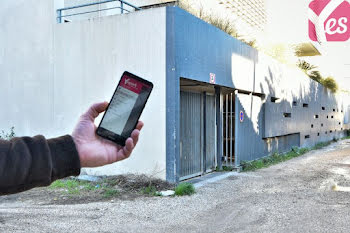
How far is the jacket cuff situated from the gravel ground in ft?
12.8

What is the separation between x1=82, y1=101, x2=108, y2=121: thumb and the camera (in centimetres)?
212

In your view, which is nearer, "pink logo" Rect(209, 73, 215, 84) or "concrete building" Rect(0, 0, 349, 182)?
"concrete building" Rect(0, 0, 349, 182)

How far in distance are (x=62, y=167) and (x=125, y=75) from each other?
2.44 feet

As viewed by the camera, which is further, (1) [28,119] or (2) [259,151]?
(2) [259,151]

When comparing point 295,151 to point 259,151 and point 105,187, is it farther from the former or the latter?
point 105,187

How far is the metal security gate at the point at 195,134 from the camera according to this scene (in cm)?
972

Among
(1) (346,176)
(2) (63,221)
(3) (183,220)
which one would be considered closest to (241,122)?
(1) (346,176)

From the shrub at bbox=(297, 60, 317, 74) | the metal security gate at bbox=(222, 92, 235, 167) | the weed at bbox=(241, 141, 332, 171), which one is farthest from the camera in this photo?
the shrub at bbox=(297, 60, 317, 74)

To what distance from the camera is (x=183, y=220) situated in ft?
19.5

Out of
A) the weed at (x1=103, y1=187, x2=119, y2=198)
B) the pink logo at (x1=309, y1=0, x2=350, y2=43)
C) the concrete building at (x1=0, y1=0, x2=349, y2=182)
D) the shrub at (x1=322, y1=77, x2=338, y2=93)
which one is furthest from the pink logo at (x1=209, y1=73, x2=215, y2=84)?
the shrub at (x1=322, y1=77, x2=338, y2=93)

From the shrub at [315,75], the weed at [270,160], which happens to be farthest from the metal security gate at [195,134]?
the shrub at [315,75]

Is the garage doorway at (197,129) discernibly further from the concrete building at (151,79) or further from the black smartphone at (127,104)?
the black smartphone at (127,104)

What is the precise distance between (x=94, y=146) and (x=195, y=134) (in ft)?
27.7

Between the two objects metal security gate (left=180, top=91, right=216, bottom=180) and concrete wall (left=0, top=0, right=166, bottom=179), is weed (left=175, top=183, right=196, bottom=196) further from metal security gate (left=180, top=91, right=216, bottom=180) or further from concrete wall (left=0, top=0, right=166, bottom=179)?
metal security gate (left=180, top=91, right=216, bottom=180)
